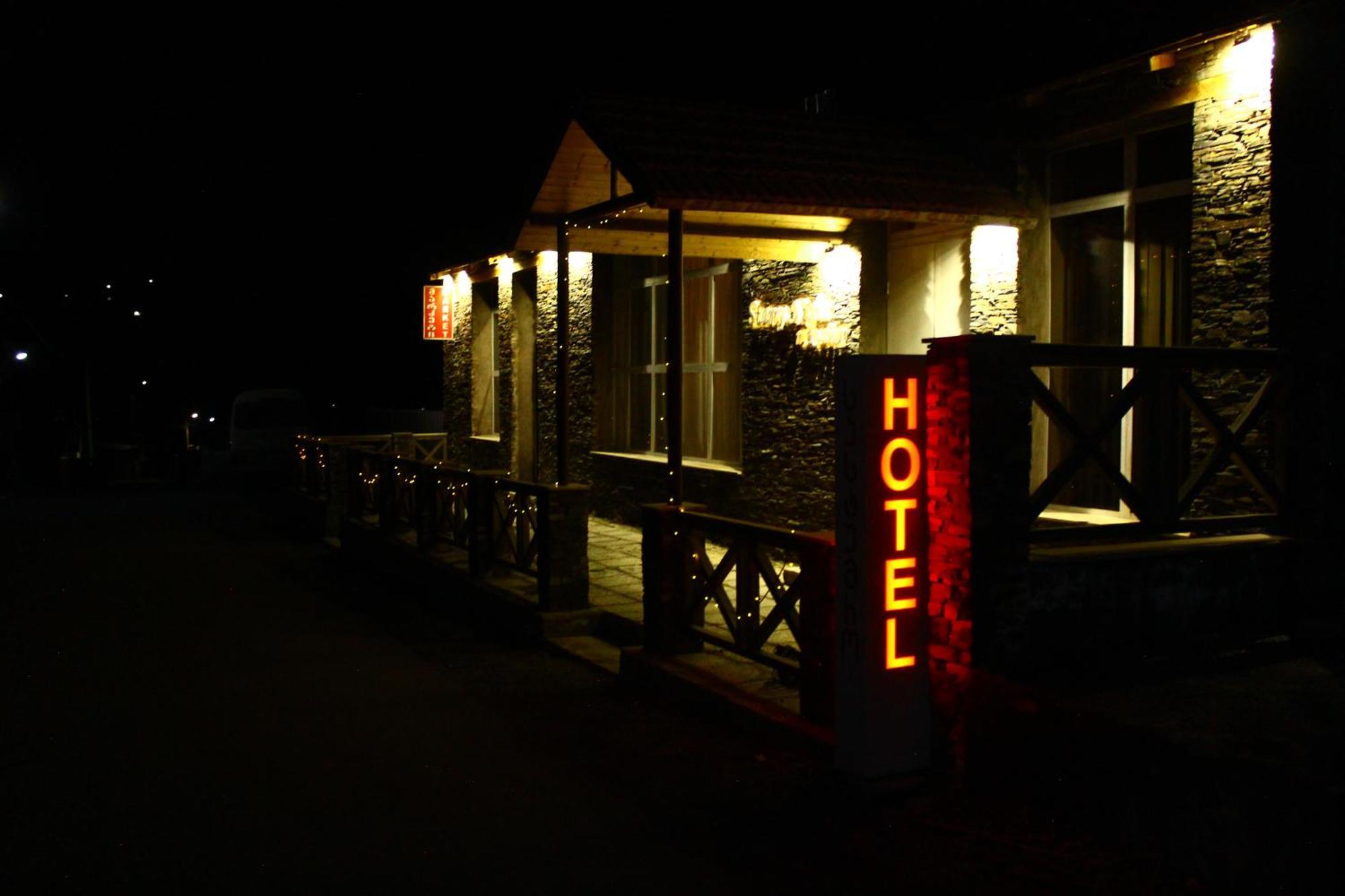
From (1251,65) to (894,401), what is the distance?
4338 mm

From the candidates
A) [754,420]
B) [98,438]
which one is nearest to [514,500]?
[754,420]

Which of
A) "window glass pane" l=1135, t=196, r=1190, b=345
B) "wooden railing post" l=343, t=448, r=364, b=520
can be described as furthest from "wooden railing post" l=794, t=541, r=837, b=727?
"wooden railing post" l=343, t=448, r=364, b=520

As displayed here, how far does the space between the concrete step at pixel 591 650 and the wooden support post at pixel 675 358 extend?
132cm

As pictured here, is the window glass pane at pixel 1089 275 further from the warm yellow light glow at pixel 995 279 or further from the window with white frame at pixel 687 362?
the window with white frame at pixel 687 362

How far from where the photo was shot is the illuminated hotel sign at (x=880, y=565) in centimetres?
576

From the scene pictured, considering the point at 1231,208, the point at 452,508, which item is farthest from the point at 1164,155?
the point at 452,508

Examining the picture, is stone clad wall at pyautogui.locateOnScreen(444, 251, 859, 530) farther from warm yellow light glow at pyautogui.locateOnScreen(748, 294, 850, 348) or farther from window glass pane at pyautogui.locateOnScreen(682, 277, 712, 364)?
window glass pane at pyautogui.locateOnScreen(682, 277, 712, 364)

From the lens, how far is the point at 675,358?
388 inches

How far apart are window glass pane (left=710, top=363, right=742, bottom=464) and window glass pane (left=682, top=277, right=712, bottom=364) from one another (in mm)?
456

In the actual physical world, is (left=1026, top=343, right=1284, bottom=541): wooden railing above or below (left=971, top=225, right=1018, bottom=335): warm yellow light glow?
below

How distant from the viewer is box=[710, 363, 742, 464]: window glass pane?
13.8m

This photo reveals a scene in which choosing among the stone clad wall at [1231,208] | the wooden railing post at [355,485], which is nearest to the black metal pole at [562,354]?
the stone clad wall at [1231,208]

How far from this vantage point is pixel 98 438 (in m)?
42.5

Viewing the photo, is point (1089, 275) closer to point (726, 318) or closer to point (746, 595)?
point (746, 595)
